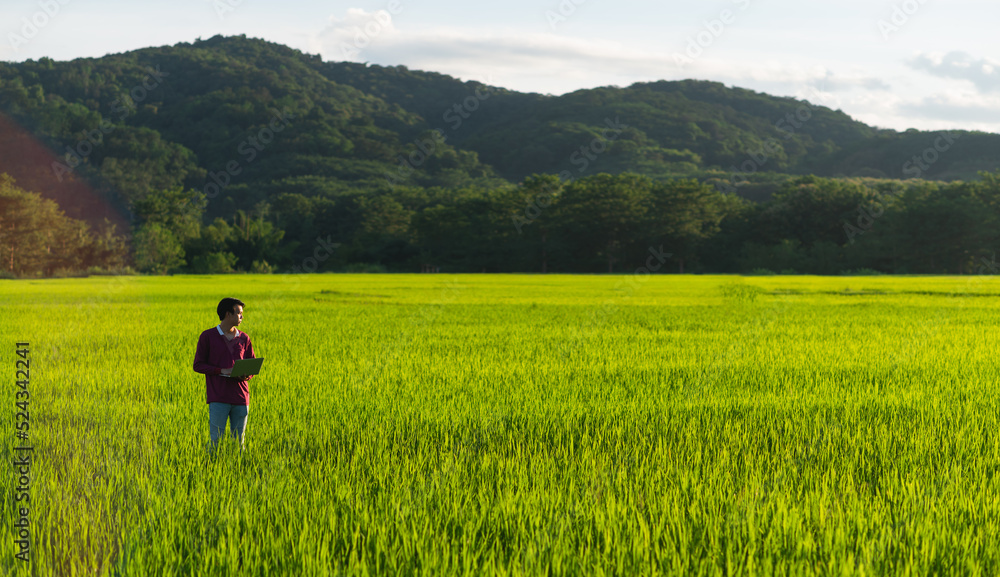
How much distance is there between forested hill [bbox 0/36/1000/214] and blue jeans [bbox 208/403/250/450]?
115 m

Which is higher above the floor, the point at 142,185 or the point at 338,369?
the point at 142,185

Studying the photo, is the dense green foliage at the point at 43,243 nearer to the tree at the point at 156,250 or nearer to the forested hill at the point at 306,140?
the tree at the point at 156,250

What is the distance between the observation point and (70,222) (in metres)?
62.0

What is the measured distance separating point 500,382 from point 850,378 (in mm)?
4138

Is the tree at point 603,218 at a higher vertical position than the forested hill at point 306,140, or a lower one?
lower

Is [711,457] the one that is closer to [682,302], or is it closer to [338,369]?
[338,369]

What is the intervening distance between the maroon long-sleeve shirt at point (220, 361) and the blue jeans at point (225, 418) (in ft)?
0.25

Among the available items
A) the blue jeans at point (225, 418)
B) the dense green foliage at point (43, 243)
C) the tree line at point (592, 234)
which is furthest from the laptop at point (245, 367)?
the tree line at point (592, 234)

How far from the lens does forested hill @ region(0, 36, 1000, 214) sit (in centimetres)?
12631

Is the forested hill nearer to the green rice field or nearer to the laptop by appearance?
the green rice field

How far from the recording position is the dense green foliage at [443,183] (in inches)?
2842

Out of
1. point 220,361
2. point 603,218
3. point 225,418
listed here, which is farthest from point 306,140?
point 220,361

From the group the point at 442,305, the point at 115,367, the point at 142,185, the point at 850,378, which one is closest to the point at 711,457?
the point at 850,378

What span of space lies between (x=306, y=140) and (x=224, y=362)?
154 metres
